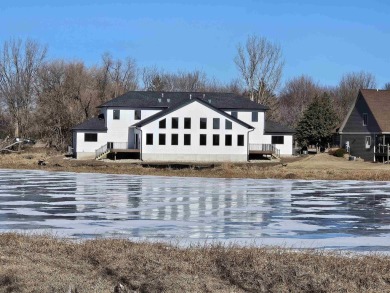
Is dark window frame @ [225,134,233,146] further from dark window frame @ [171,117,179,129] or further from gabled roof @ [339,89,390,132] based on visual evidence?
gabled roof @ [339,89,390,132]

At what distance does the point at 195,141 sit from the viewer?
68562mm

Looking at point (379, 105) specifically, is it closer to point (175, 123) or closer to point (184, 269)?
point (175, 123)

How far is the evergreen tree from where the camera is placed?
258 feet

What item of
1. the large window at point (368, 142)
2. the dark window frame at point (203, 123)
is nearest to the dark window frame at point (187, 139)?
the dark window frame at point (203, 123)

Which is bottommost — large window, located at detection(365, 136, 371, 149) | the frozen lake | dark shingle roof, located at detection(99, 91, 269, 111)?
the frozen lake

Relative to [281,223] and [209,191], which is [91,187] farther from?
[281,223]

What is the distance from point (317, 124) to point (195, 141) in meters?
18.5

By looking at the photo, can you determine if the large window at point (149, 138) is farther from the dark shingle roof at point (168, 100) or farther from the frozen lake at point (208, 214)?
the frozen lake at point (208, 214)

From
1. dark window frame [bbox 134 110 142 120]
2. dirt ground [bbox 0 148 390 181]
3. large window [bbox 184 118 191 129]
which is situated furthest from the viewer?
dark window frame [bbox 134 110 142 120]

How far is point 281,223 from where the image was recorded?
16.7 metres

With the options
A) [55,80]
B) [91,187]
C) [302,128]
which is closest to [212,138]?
[302,128]

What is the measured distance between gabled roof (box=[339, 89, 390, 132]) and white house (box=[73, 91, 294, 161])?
30.4 feet

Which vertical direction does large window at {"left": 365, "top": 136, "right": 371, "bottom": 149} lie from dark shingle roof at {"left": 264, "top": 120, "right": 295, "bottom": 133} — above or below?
below

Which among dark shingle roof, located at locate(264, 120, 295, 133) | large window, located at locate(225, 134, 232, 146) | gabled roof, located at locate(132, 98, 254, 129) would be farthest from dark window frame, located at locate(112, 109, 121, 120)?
dark shingle roof, located at locate(264, 120, 295, 133)
